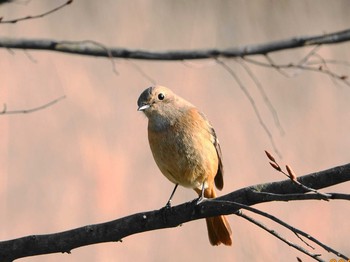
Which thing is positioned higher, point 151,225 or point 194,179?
point 194,179

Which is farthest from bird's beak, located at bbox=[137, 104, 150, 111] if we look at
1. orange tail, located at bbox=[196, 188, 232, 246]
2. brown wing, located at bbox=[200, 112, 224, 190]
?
orange tail, located at bbox=[196, 188, 232, 246]

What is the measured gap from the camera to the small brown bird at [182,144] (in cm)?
496

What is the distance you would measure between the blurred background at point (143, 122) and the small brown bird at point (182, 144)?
991 mm

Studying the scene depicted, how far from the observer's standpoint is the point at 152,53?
375cm

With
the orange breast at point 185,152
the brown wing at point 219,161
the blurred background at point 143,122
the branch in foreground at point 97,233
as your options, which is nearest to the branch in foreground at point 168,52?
the branch in foreground at point 97,233

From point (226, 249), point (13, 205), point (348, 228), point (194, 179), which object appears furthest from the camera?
point (348, 228)

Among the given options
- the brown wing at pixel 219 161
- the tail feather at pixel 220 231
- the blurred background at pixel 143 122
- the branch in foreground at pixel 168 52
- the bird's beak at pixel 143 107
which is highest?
the blurred background at pixel 143 122

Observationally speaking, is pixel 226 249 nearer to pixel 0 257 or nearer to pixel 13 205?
pixel 13 205

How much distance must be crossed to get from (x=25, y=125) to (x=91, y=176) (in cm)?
66

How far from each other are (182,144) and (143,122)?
2436 millimetres

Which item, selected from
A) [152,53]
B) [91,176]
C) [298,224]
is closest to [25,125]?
[91,176]

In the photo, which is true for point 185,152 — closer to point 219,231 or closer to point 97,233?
point 219,231

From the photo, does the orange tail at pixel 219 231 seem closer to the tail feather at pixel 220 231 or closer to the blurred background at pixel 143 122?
the tail feather at pixel 220 231

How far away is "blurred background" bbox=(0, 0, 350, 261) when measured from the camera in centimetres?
684
